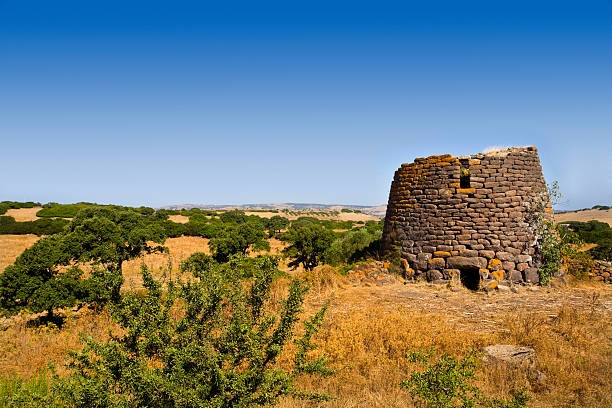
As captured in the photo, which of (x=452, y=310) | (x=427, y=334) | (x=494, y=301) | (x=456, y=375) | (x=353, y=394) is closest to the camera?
(x=456, y=375)

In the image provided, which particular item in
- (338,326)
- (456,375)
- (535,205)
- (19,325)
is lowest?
(19,325)

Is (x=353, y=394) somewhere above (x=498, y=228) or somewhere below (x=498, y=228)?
below

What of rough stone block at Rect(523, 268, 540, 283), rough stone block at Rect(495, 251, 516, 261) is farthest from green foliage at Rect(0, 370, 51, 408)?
rough stone block at Rect(523, 268, 540, 283)

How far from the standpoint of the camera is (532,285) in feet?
32.2

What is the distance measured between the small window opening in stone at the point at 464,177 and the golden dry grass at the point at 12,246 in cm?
2041

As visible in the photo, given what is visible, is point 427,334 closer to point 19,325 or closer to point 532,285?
point 532,285

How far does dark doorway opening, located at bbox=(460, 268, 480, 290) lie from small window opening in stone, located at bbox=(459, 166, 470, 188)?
2515 millimetres

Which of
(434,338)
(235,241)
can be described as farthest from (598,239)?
(235,241)

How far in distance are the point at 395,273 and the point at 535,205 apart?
176 inches

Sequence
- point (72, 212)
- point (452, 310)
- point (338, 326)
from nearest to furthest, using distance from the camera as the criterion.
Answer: point (338, 326) < point (452, 310) < point (72, 212)

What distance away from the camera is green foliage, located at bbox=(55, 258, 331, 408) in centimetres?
308

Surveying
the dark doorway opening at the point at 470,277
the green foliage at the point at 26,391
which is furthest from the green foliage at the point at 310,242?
the green foliage at the point at 26,391

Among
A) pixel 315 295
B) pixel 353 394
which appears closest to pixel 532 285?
pixel 315 295

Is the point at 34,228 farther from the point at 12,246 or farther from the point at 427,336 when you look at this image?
the point at 427,336
